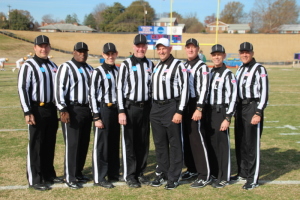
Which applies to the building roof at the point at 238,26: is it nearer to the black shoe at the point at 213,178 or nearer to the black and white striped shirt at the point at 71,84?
the black shoe at the point at 213,178

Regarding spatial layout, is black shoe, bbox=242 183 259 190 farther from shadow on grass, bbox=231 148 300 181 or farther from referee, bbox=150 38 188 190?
referee, bbox=150 38 188 190

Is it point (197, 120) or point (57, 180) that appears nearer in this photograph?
point (197, 120)

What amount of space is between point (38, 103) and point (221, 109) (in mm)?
2391

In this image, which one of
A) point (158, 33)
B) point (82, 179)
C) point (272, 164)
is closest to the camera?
point (82, 179)

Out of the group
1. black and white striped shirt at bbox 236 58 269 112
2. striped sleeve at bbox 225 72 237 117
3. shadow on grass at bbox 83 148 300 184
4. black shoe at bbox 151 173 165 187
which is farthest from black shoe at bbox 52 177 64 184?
black and white striped shirt at bbox 236 58 269 112

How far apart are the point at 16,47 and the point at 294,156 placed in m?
47.8

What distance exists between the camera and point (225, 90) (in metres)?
4.44

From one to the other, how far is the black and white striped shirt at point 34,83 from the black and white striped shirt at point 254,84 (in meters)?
2.55

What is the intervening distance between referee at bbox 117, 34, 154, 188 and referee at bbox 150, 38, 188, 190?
0.42ft

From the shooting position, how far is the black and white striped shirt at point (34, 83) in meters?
4.20

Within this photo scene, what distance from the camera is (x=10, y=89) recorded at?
14148 mm

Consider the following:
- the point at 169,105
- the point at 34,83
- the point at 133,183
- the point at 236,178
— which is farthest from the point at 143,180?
the point at 34,83

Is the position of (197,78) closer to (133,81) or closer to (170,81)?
(170,81)

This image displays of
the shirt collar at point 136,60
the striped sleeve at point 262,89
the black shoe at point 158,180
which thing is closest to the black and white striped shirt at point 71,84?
the shirt collar at point 136,60
